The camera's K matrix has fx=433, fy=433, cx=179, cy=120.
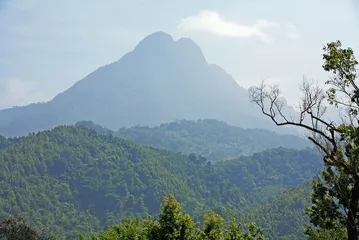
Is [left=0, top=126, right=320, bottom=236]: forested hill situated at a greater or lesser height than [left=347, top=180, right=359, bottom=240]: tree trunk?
greater

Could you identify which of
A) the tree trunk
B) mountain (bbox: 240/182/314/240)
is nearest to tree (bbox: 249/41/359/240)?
the tree trunk

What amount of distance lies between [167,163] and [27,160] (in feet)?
180

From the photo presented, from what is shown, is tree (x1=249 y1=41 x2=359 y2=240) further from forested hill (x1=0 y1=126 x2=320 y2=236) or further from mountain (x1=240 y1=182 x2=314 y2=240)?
forested hill (x1=0 y1=126 x2=320 y2=236)

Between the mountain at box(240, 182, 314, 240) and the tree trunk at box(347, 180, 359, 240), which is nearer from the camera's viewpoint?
the tree trunk at box(347, 180, 359, 240)

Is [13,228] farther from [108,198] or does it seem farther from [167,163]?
[167,163]

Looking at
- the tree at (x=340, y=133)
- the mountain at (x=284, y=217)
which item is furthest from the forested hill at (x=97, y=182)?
the tree at (x=340, y=133)

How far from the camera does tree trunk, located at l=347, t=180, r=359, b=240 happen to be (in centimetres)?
1201

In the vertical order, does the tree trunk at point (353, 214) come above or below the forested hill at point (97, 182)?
below

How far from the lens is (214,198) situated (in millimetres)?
164125

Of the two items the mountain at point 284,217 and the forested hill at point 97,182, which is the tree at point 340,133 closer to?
the mountain at point 284,217

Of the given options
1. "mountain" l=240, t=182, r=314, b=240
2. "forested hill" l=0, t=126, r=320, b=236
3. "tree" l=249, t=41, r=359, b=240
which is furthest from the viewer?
"forested hill" l=0, t=126, r=320, b=236

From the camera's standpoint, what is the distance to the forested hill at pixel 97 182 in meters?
130

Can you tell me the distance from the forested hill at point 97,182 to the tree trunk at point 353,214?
110068 millimetres

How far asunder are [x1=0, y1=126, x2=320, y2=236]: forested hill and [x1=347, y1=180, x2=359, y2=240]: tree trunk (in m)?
110
